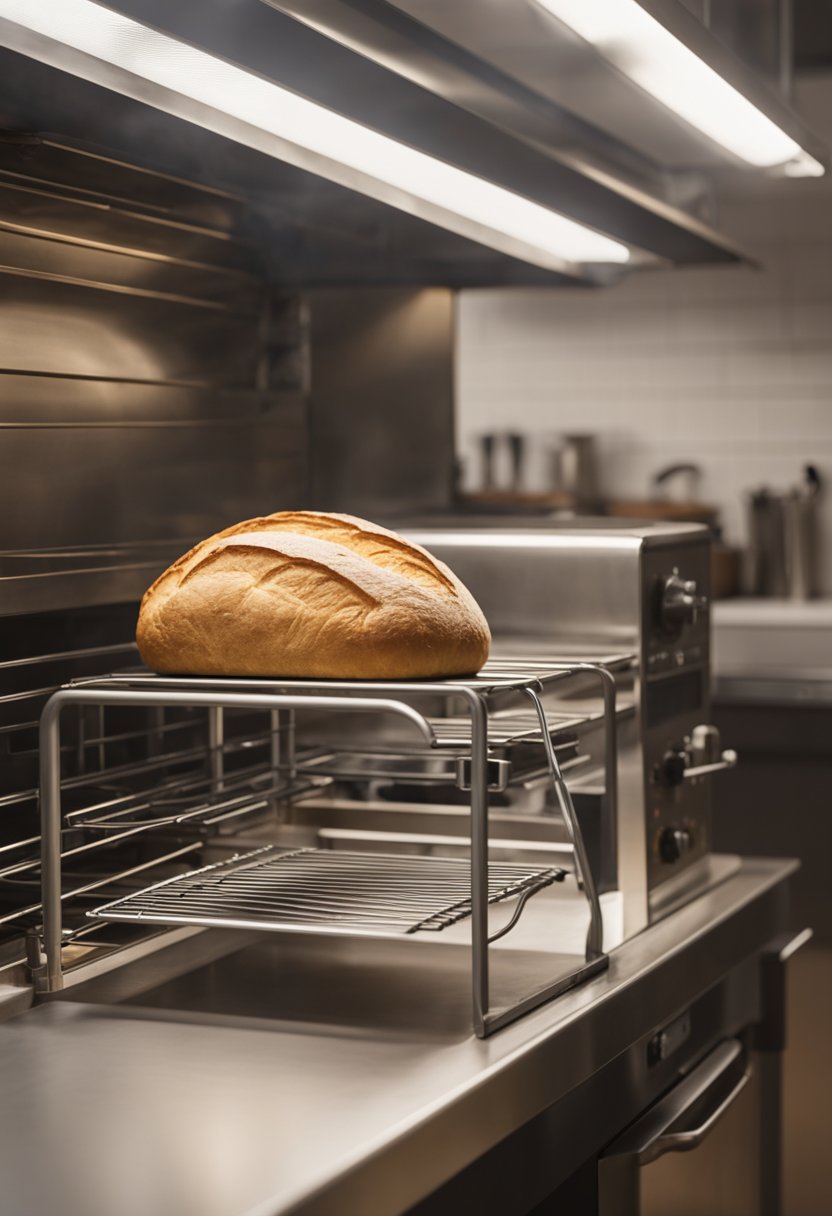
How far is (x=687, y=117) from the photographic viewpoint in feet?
5.65

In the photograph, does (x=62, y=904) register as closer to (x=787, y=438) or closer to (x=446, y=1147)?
(x=446, y=1147)

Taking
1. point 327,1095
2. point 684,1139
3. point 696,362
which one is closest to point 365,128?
point 327,1095

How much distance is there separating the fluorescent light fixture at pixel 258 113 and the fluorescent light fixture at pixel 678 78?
18 centimetres

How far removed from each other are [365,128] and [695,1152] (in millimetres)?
1012

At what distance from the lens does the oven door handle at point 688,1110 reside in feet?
4.75

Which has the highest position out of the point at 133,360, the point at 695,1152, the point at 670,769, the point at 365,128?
the point at 365,128

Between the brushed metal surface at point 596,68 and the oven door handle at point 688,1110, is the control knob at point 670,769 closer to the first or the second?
the oven door handle at point 688,1110

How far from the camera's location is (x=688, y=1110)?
1.57 metres

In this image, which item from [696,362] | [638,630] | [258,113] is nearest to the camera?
[258,113]

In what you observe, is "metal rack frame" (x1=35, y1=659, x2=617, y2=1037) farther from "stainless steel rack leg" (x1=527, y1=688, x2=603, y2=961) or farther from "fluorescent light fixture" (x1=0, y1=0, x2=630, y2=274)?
"fluorescent light fixture" (x1=0, y1=0, x2=630, y2=274)

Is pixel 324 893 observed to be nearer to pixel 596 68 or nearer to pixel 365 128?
pixel 365 128

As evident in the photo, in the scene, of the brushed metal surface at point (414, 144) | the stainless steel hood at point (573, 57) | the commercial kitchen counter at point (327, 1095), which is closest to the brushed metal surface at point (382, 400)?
the brushed metal surface at point (414, 144)

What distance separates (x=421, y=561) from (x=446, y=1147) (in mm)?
504

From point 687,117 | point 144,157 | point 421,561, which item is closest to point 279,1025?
point 421,561
